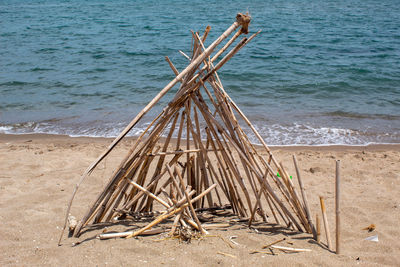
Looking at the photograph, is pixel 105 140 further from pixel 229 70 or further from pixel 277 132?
pixel 229 70

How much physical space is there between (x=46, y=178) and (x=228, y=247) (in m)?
2.70

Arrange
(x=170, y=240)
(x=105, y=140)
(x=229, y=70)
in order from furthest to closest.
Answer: (x=229, y=70) < (x=105, y=140) < (x=170, y=240)

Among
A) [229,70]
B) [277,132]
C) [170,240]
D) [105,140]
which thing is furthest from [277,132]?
[170,240]

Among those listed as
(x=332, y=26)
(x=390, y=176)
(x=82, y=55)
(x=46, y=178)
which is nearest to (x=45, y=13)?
(x=82, y=55)

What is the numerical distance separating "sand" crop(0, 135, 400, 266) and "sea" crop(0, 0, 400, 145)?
94cm

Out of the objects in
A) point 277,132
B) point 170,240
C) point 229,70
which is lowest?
point 277,132

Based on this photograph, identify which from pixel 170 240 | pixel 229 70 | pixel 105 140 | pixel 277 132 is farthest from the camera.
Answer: pixel 229 70

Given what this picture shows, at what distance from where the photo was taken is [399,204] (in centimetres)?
389

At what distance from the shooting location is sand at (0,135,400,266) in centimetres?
259

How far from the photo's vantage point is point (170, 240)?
2.77 meters

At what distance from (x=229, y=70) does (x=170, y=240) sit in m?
7.97

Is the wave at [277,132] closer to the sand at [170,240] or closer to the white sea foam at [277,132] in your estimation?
the white sea foam at [277,132]

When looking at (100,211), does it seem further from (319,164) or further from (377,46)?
(377,46)

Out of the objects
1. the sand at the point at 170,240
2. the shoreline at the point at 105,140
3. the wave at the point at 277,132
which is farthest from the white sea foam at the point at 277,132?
the sand at the point at 170,240
